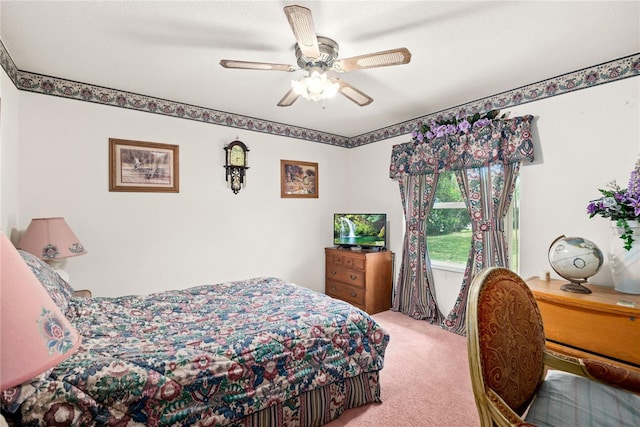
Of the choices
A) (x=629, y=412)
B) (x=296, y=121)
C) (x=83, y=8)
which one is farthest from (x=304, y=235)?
(x=629, y=412)

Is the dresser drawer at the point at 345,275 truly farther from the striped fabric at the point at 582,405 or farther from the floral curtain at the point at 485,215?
the striped fabric at the point at 582,405

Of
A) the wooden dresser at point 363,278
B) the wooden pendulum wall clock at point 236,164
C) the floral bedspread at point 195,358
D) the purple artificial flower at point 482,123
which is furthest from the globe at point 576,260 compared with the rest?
the wooden pendulum wall clock at point 236,164

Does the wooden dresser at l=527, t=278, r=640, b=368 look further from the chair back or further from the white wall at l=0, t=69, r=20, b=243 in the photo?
the white wall at l=0, t=69, r=20, b=243

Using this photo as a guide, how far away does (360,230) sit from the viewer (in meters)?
4.17

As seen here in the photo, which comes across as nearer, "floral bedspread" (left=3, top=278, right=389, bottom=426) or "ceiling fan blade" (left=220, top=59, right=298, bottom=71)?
"floral bedspread" (left=3, top=278, right=389, bottom=426)

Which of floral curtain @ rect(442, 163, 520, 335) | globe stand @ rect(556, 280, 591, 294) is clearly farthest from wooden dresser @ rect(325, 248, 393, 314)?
globe stand @ rect(556, 280, 591, 294)

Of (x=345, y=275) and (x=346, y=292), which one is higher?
(x=345, y=275)

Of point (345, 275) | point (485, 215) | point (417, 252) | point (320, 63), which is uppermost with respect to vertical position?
point (320, 63)

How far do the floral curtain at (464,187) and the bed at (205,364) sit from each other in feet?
5.57

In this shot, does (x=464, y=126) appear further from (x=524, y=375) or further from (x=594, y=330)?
(x=524, y=375)

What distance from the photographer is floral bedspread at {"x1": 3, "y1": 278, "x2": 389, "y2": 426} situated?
48.7 inches

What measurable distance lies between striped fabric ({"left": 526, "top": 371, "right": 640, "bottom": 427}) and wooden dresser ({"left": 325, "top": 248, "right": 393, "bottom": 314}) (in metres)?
2.54

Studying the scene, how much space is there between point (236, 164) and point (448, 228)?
2.76 metres

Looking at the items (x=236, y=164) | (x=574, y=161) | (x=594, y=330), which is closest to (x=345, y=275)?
(x=236, y=164)
